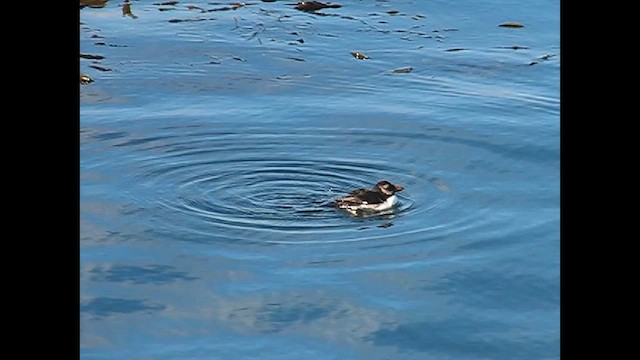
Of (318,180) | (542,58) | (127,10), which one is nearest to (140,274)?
(318,180)

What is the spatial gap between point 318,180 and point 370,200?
44 cm

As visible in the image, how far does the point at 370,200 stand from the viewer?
17.7 ft

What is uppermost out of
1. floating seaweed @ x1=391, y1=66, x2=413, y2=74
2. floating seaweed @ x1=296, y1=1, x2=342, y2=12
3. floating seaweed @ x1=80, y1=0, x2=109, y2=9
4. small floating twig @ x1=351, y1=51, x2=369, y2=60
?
floating seaweed @ x1=80, y1=0, x2=109, y2=9

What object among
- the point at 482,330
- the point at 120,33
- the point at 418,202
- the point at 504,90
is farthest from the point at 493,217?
the point at 120,33

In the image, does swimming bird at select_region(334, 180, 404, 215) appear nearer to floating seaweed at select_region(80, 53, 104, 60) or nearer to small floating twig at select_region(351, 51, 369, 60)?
small floating twig at select_region(351, 51, 369, 60)

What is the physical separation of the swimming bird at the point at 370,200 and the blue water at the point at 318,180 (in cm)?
6

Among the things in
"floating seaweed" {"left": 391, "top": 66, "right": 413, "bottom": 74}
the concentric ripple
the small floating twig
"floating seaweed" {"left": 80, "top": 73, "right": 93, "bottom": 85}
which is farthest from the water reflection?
the small floating twig

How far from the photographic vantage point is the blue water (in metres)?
4.11

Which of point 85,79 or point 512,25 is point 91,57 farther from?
point 512,25

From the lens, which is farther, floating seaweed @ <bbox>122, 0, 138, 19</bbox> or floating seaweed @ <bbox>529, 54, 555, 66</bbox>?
floating seaweed @ <bbox>122, 0, 138, 19</bbox>

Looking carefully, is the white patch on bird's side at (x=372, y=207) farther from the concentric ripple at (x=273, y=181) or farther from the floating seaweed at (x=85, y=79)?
the floating seaweed at (x=85, y=79)

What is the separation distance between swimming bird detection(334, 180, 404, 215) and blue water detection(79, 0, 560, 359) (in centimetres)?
6

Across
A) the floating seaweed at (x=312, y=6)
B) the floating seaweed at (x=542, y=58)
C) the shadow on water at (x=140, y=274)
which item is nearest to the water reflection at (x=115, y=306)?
the shadow on water at (x=140, y=274)
